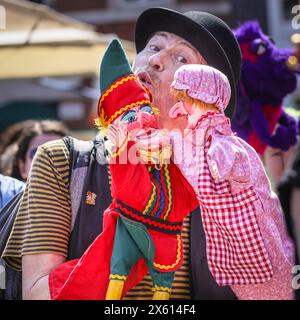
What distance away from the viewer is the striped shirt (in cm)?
196

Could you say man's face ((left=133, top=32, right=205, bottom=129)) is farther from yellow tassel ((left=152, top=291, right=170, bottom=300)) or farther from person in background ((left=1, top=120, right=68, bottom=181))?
person in background ((left=1, top=120, right=68, bottom=181))

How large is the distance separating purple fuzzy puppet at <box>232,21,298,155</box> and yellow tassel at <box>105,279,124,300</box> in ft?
4.23

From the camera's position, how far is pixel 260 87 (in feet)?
9.79

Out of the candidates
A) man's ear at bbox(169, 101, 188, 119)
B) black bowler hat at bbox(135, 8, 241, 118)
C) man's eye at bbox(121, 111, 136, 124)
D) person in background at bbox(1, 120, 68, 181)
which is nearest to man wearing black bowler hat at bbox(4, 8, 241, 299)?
black bowler hat at bbox(135, 8, 241, 118)

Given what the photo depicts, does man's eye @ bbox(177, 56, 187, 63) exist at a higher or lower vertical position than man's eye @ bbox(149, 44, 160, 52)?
lower

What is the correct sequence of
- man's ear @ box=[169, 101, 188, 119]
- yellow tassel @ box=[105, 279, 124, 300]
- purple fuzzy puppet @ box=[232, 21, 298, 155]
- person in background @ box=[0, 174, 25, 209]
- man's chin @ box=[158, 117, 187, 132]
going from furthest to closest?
1. purple fuzzy puppet @ box=[232, 21, 298, 155]
2. person in background @ box=[0, 174, 25, 209]
3. man's chin @ box=[158, 117, 187, 132]
4. man's ear @ box=[169, 101, 188, 119]
5. yellow tassel @ box=[105, 279, 124, 300]

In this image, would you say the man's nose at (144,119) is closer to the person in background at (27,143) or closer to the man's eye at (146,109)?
the man's eye at (146,109)

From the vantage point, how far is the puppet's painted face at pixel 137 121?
71.4 inches

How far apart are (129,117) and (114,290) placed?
43 centimetres

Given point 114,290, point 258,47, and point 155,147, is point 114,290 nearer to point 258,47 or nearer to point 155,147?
point 155,147

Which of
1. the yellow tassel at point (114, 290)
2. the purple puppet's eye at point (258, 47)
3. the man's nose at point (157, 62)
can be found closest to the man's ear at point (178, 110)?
the man's nose at point (157, 62)

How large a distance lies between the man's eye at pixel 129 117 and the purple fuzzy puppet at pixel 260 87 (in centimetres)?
115

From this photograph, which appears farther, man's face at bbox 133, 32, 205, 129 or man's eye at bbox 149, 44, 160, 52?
man's eye at bbox 149, 44, 160, 52

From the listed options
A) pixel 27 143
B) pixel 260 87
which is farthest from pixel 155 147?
pixel 27 143
